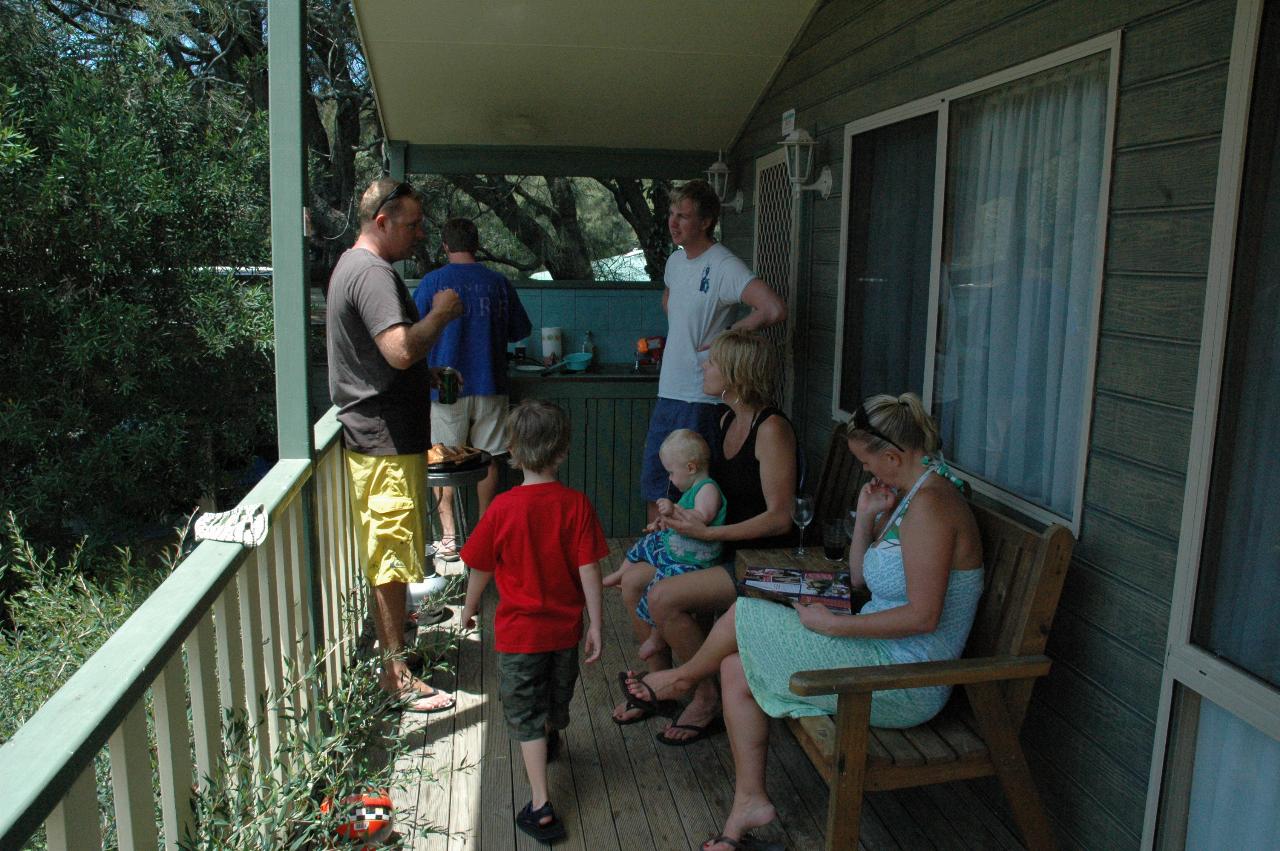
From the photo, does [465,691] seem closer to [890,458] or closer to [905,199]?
[890,458]

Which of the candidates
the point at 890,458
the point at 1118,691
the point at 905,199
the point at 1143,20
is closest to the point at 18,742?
the point at 890,458

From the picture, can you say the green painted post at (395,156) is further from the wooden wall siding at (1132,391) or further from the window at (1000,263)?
the wooden wall siding at (1132,391)

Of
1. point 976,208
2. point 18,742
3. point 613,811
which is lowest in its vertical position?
point 613,811

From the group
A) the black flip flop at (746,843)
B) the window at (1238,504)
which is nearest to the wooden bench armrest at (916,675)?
the window at (1238,504)

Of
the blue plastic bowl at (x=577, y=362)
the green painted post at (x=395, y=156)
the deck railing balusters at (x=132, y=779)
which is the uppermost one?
the green painted post at (x=395, y=156)

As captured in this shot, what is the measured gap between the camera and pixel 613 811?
260 cm

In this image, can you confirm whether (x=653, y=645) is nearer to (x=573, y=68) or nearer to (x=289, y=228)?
(x=289, y=228)

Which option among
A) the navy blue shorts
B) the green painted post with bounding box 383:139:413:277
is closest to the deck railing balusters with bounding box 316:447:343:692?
the navy blue shorts

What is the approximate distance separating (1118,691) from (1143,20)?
1.38m

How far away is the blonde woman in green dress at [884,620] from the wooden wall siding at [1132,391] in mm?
286

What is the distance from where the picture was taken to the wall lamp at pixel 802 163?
12.5 ft

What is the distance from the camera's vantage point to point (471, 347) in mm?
4715

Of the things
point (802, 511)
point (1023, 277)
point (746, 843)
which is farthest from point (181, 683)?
point (1023, 277)

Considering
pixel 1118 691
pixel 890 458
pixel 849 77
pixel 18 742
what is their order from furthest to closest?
pixel 849 77 → pixel 890 458 → pixel 1118 691 → pixel 18 742
